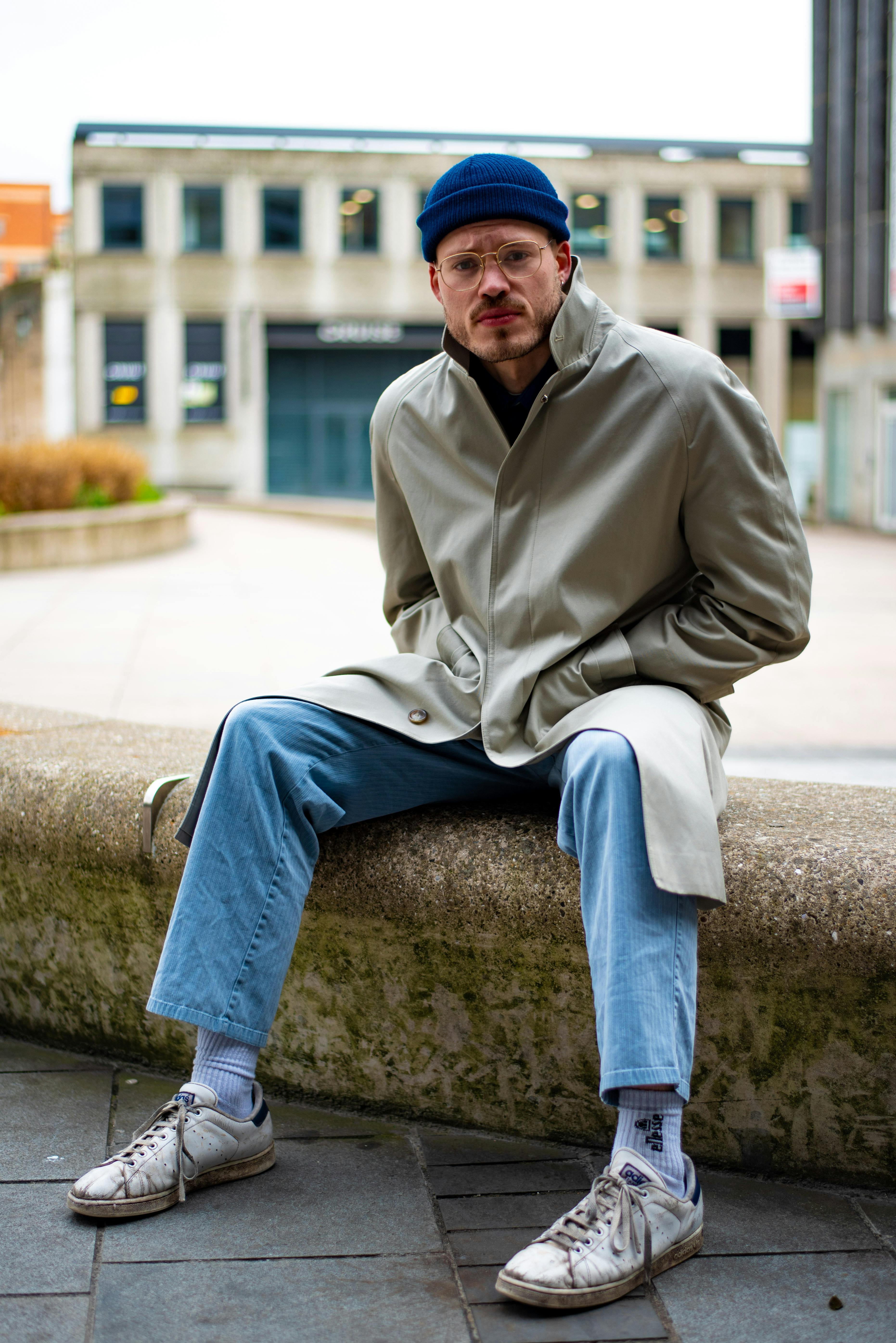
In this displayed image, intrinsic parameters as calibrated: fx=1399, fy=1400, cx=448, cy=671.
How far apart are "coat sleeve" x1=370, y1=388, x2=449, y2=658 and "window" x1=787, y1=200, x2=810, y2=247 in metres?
40.6

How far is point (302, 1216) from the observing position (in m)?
2.28

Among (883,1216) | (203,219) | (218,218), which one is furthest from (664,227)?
(883,1216)

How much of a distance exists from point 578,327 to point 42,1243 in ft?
5.85

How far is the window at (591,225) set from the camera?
132 ft

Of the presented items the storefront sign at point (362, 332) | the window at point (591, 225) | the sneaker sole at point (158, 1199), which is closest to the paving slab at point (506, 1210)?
the sneaker sole at point (158, 1199)

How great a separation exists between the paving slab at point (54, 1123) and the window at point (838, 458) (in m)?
27.1

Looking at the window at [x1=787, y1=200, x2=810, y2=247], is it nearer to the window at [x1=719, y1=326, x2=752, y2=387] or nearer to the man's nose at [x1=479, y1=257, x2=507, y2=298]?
the window at [x1=719, y1=326, x2=752, y2=387]

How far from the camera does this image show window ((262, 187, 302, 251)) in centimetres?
3922

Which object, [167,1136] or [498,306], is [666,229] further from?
[167,1136]

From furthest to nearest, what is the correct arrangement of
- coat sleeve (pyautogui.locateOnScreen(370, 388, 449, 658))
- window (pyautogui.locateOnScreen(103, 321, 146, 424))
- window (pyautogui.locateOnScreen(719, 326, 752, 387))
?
window (pyautogui.locateOnScreen(719, 326, 752, 387))
window (pyautogui.locateOnScreen(103, 321, 146, 424))
coat sleeve (pyautogui.locateOnScreen(370, 388, 449, 658))

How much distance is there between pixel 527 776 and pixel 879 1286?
100cm

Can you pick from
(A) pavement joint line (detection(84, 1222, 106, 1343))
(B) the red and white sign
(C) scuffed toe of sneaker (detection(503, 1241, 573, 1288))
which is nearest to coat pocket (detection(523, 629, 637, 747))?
(C) scuffed toe of sneaker (detection(503, 1241, 573, 1288))

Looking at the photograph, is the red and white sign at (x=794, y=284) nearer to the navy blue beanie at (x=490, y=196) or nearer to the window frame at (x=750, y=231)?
the window frame at (x=750, y=231)

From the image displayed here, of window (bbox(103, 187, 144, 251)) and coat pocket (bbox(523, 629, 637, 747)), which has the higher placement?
window (bbox(103, 187, 144, 251))
